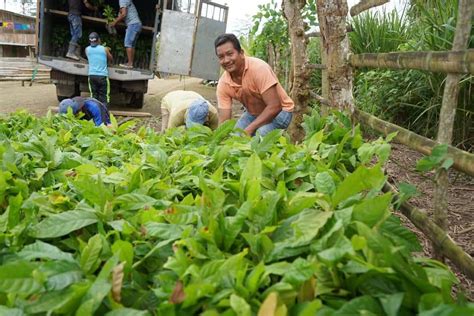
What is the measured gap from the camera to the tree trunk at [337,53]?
312cm

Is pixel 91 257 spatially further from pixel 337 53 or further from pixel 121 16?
pixel 121 16

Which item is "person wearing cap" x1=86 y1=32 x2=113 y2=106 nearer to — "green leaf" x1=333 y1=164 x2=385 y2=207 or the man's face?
the man's face

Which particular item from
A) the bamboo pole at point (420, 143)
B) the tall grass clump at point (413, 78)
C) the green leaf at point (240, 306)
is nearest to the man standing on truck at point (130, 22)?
the tall grass clump at point (413, 78)

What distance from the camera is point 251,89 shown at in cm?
427

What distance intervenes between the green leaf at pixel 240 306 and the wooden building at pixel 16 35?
1923 centimetres

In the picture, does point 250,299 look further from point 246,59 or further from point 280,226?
point 246,59

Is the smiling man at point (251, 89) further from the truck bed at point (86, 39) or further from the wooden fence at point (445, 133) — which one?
the truck bed at point (86, 39)

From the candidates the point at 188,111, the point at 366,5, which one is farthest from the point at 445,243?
the point at 188,111

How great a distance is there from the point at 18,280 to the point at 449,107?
1.67 m

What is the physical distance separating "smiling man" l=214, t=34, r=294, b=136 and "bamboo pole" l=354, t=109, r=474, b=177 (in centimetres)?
120

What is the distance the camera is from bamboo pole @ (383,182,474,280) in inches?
65.2

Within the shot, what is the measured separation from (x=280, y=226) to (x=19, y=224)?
81 cm

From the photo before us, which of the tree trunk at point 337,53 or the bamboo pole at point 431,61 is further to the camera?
the tree trunk at point 337,53

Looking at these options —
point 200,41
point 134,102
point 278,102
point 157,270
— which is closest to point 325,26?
point 278,102
